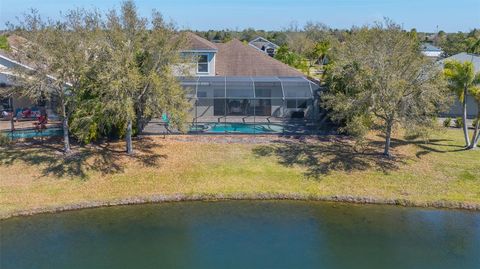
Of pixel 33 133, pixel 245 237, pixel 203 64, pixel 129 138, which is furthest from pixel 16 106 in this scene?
pixel 245 237

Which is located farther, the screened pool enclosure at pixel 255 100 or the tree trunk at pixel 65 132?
the screened pool enclosure at pixel 255 100

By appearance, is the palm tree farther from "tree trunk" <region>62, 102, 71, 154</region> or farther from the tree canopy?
"tree trunk" <region>62, 102, 71, 154</region>

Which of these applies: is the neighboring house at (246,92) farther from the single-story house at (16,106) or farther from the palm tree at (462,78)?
the single-story house at (16,106)

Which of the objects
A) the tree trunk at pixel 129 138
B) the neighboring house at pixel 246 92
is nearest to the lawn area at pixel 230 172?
the tree trunk at pixel 129 138

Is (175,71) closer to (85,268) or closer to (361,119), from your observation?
(361,119)

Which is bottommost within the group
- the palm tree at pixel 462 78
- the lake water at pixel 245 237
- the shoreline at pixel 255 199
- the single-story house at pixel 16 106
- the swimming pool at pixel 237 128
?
the lake water at pixel 245 237

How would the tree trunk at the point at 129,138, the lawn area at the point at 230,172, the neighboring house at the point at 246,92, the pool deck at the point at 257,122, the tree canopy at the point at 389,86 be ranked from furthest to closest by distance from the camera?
1. the neighboring house at the point at 246,92
2. the pool deck at the point at 257,122
3. the tree trunk at the point at 129,138
4. the tree canopy at the point at 389,86
5. the lawn area at the point at 230,172
